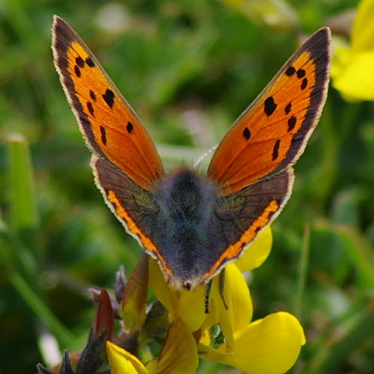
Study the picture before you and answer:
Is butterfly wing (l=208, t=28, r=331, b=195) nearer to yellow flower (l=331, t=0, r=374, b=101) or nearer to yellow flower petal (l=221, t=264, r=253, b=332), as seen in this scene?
yellow flower petal (l=221, t=264, r=253, b=332)

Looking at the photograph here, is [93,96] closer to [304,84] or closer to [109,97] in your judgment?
[109,97]

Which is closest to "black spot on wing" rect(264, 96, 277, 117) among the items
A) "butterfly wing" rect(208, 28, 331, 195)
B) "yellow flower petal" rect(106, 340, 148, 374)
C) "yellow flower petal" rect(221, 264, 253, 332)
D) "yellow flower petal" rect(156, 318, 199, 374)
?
"butterfly wing" rect(208, 28, 331, 195)

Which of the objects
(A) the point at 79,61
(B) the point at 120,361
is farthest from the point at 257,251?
(A) the point at 79,61

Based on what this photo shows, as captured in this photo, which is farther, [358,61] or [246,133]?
[358,61]

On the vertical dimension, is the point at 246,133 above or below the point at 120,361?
above

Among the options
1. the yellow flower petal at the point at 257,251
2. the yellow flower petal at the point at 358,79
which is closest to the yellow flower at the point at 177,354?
the yellow flower petal at the point at 257,251

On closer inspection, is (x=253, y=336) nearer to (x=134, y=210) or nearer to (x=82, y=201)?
(x=134, y=210)

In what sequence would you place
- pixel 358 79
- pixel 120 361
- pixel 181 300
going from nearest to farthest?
1. pixel 120 361
2. pixel 181 300
3. pixel 358 79

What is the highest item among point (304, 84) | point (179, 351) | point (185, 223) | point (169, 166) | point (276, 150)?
point (304, 84)

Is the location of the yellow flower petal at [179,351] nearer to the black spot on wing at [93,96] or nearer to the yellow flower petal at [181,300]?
the yellow flower petal at [181,300]
